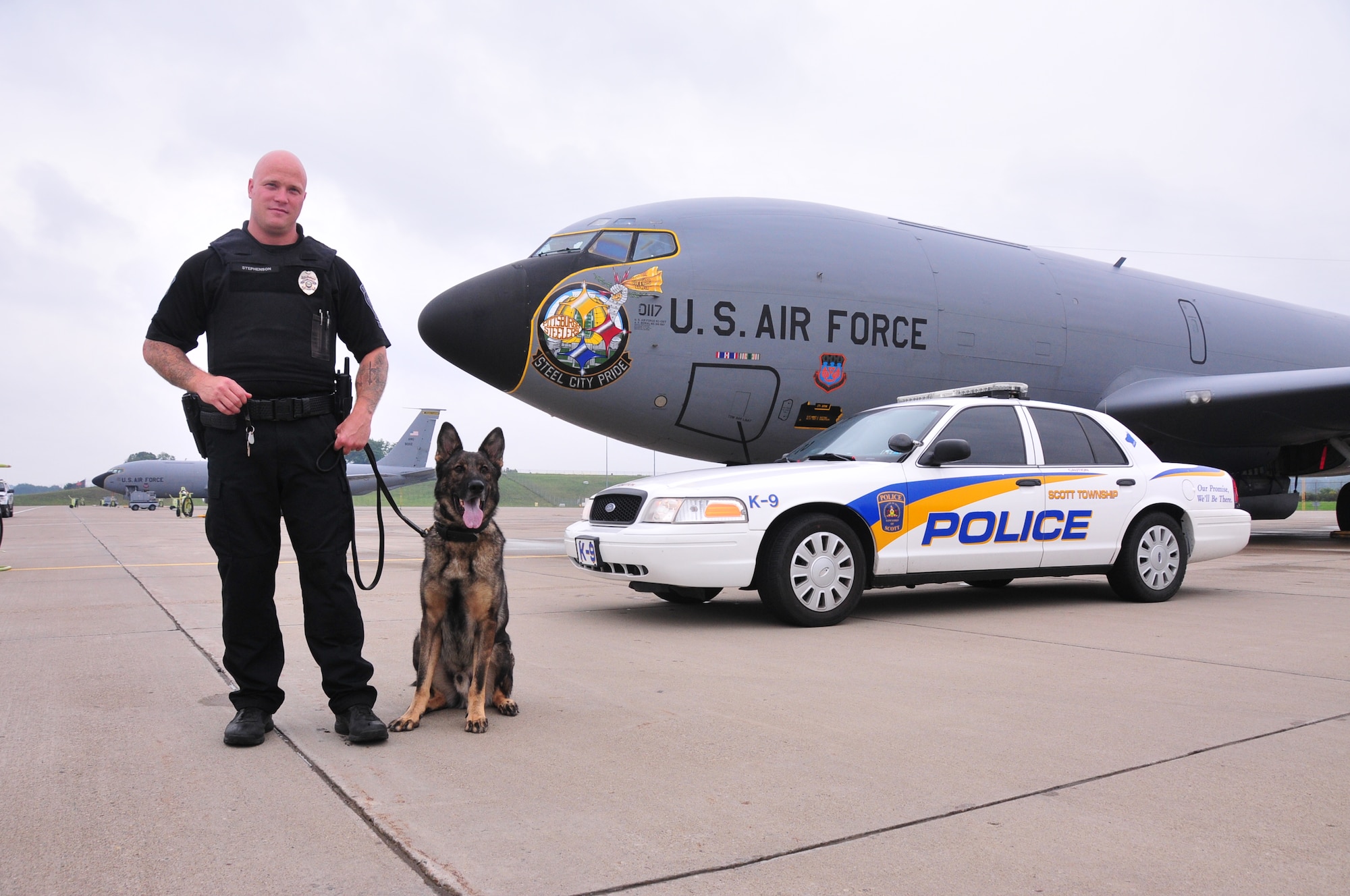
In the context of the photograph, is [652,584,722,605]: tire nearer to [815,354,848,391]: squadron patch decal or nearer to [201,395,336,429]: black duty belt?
[201,395,336,429]: black duty belt

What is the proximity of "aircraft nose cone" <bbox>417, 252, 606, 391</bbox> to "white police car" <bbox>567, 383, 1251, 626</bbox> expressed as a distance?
11.0 feet

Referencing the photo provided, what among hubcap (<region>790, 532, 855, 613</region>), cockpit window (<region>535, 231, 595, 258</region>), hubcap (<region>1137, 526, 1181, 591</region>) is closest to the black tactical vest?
hubcap (<region>790, 532, 855, 613</region>)

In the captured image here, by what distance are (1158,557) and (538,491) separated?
9358 cm

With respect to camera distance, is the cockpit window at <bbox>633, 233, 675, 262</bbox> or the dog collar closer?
the dog collar

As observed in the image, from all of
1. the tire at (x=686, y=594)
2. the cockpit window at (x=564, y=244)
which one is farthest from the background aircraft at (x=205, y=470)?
the tire at (x=686, y=594)

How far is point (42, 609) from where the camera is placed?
6.73 m

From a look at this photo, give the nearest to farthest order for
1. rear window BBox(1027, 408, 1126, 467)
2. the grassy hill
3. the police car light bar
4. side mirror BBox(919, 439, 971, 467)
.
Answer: side mirror BBox(919, 439, 971, 467) → rear window BBox(1027, 408, 1126, 467) → the police car light bar → the grassy hill

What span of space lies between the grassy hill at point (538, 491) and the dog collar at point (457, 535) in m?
66.3

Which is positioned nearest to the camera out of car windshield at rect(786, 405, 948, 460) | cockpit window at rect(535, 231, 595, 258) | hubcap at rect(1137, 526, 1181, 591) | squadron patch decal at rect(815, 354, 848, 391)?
car windshield at rect(786, 405, 948, 460)

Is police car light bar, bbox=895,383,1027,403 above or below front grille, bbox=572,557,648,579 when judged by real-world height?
above

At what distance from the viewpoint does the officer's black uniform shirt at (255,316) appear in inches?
133

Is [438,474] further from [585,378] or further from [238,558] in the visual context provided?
[585,378]

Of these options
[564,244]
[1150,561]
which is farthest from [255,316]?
[564,244]

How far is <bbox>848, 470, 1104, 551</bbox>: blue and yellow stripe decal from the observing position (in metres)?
6.25
